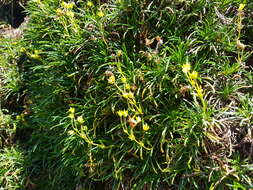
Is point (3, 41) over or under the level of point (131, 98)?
over

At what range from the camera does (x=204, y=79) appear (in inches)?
77.0

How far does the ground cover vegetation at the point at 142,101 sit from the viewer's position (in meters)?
1.75

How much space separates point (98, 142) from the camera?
200cm

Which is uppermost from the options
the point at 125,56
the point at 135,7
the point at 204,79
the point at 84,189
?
the point at 135,7

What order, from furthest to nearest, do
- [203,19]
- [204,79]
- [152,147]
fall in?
[203,19] < [204,79] < [152,147]

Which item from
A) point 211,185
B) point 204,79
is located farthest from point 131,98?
point 211,185

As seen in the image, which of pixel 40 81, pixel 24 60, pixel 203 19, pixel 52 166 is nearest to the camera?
pixel 203 19

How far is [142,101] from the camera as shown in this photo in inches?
75.0

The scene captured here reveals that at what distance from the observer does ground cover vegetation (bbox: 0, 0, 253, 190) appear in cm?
175

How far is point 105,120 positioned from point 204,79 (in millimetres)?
691

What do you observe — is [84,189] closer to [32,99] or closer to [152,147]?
[152,147]

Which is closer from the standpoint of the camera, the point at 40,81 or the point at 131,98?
the point at 131,98

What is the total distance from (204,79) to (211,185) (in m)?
0.66

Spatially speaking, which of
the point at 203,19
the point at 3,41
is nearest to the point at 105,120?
the point at 203,19
